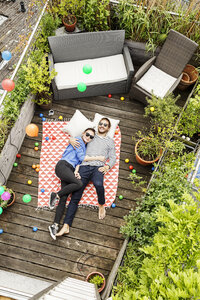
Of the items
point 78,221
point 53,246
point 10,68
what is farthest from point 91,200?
point 10,68

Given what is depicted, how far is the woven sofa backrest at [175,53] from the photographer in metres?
4.07

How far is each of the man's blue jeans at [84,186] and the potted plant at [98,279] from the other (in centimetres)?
72

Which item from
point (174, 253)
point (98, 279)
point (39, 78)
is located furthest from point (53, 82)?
point (174, 253)

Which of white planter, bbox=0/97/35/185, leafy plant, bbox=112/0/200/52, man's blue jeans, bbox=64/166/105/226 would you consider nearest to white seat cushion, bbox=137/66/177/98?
leafy plant, bbox=112/0/200/52

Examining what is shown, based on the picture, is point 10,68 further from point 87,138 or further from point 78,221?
point 78,221

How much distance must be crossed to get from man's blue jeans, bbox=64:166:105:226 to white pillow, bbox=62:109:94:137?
0.67 metres

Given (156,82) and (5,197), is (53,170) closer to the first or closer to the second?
(5,197)

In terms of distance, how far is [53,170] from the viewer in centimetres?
391

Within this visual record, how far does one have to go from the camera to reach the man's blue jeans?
3492 millimetres

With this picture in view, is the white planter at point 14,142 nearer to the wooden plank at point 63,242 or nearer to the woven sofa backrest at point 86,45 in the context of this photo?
the wooden plank at point 63,242

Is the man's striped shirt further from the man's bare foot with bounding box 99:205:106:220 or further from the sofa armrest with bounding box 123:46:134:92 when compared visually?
the sofa armrest with bounding box 123:46:134:92

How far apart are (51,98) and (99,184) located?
6.41ft

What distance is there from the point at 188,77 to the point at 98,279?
378 centimetres

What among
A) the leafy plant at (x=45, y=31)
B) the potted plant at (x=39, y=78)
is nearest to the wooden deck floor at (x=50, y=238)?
the potted plant at (x=39, y=78)
